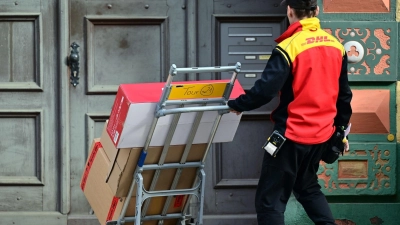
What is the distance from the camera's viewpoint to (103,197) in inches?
195

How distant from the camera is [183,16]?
20.3 ft

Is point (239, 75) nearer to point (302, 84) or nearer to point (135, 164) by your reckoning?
point (302, 84)

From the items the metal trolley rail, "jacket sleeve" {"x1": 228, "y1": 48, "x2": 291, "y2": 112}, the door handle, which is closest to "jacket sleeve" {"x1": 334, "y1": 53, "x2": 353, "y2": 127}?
"jacket sleeve" {"x1": 228, "y1": 48, "x2": 291, "y2": 112}

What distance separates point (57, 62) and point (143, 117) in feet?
6.06

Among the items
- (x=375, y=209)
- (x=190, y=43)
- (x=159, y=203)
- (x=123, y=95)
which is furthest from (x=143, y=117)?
(x=375, y=209)

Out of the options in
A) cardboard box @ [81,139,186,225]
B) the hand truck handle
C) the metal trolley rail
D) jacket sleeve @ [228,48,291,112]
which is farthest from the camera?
cardboard box @ [81,139,186,225]

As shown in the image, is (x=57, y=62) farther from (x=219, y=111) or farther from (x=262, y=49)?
(x=219, y=111)

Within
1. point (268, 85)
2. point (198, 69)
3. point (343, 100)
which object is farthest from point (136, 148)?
point (343, 100)

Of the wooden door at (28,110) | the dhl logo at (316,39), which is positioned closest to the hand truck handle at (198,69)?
the dhl logo at (316,39)

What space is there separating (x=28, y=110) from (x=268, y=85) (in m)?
2.20

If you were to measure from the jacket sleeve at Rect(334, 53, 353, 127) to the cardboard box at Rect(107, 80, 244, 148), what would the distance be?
622 mm

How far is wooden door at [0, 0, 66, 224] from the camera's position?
20.1ft

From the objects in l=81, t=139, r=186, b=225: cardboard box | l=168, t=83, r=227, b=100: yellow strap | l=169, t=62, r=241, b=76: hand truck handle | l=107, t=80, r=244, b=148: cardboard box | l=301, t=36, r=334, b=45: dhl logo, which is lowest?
l=81, t=139, r=186, b=225: cardboard box

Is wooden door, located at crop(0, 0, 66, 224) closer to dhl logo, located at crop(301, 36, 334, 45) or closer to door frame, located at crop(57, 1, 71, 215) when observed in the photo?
door frame, located at crop(57, 1, 71, 215)
